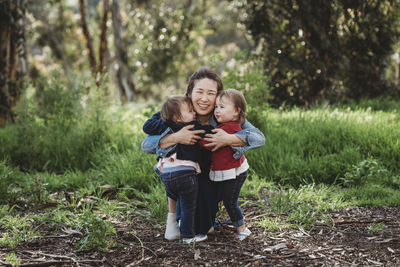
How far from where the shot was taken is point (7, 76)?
24.3 ft

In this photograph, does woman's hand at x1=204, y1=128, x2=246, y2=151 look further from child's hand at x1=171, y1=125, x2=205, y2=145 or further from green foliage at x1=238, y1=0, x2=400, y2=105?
green foliage at x1=238, y1=0, x2=400, y2=105

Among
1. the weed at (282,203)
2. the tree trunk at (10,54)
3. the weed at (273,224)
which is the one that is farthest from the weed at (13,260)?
the tree trunk at (10,54)

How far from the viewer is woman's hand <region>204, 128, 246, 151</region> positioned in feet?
9.10

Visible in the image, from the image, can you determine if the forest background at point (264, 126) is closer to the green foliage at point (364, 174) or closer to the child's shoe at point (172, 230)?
the green foliage at point (364, 174)

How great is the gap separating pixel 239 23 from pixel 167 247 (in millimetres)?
7158

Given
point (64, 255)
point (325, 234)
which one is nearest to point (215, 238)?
point (325, 234)

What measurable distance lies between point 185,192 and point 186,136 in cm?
42

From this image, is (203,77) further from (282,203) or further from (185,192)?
(282,203)

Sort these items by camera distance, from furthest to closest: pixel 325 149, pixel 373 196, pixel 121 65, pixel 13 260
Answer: pixel 121 65
pixel 325 149
pixel 373 196
pixel 13 260

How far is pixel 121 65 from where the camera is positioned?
16.2 m

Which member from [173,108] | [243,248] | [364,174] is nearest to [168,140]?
[173,108]

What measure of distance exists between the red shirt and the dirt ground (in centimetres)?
62

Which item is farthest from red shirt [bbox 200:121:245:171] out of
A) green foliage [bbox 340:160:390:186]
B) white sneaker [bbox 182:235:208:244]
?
green foliage [bbox 340:160:390:186]

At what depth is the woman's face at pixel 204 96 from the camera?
2877 millimetres
